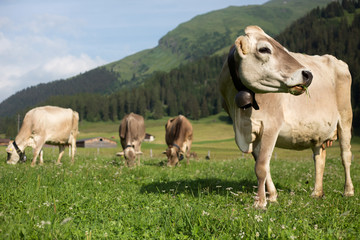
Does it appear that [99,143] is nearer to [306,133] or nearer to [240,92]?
[306,133]

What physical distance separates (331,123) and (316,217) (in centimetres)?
340

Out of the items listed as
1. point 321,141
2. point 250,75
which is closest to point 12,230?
point 250,75

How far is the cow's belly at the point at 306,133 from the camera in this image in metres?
6.68

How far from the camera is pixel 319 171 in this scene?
8164 millimetres

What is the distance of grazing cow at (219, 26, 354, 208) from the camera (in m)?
5.43

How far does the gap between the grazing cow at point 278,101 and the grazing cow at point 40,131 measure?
10.6 metres

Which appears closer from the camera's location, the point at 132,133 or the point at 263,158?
the point at 263,158

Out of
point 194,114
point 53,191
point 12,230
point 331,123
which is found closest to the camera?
point 12,230

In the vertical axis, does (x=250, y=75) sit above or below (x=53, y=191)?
above

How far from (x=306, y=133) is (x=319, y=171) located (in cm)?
168

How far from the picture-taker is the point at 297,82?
520cm

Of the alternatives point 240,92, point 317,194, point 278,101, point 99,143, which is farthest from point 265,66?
point 99,143

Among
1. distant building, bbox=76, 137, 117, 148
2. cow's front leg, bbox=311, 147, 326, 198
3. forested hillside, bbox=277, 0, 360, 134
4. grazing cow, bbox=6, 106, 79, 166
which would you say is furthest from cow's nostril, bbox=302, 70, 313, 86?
forested hillside, bbox=277, 0, 360, 134

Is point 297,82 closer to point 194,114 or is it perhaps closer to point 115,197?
point 115,197
